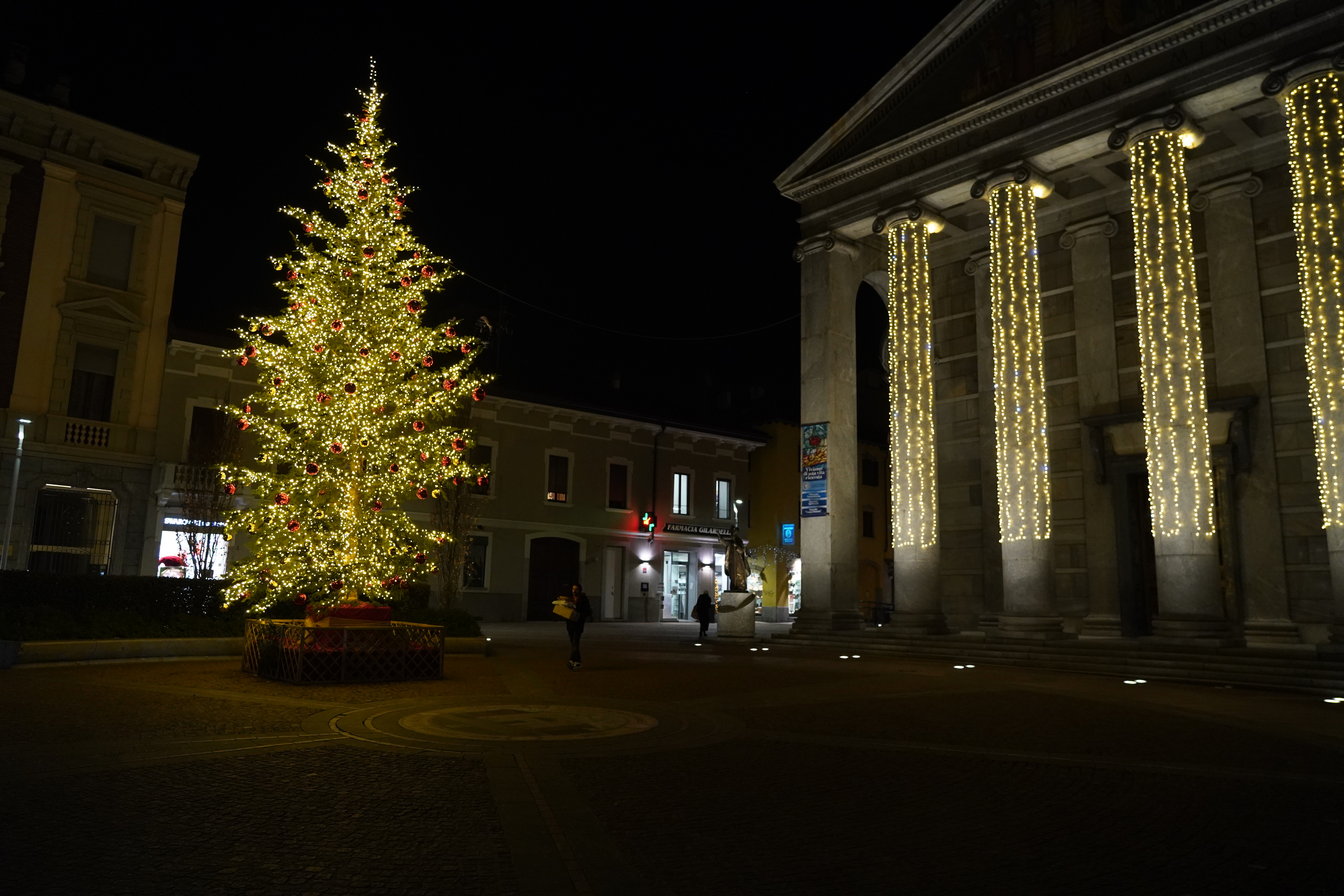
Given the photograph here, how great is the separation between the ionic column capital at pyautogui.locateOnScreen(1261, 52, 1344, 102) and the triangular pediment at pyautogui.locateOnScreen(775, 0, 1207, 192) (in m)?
2.30

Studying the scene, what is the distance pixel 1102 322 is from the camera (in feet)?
71.0

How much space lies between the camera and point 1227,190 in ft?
64.5

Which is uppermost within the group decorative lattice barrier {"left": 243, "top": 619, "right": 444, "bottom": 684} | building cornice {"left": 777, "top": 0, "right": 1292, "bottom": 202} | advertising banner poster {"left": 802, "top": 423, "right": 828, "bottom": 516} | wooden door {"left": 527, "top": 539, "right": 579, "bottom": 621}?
building cornice {"left": 777, "top": 0, "right": 1292, "bottom": 202}

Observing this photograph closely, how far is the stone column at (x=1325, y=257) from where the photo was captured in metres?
14.6

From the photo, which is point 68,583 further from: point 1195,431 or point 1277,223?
point 1277,223

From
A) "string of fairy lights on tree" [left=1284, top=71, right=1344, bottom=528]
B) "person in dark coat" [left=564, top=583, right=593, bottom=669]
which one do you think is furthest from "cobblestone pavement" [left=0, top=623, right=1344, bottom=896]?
"string of fairy lights on tree" [left=1284, top=71, right=1344, bottom=528]

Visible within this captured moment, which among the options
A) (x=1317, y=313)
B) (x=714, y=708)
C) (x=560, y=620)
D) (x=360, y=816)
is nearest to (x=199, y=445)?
(x=560, y=620)

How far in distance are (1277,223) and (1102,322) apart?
4.07 metres

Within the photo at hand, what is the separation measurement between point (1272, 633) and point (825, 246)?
45.3 ft

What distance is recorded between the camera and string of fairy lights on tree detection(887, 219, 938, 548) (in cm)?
2147

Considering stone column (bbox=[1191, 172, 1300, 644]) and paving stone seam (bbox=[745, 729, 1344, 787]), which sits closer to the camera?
paving stone seam (bbox=[745, 729, 1344, 787])

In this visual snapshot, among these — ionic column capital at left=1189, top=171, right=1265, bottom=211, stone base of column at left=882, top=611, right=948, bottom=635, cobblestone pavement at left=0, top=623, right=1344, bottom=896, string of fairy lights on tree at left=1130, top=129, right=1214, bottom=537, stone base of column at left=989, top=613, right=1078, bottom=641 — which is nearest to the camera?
cobblestone pavement at left=0, top=623, right=1344, bottom=896

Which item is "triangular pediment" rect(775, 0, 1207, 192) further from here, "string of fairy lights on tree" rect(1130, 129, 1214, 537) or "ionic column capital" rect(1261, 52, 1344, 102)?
"string of fairy lights on tree" rect(1130, 129, 1214, 537)

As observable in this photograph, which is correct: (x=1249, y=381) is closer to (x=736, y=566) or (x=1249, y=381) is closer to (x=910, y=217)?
(x=910, y=217)
